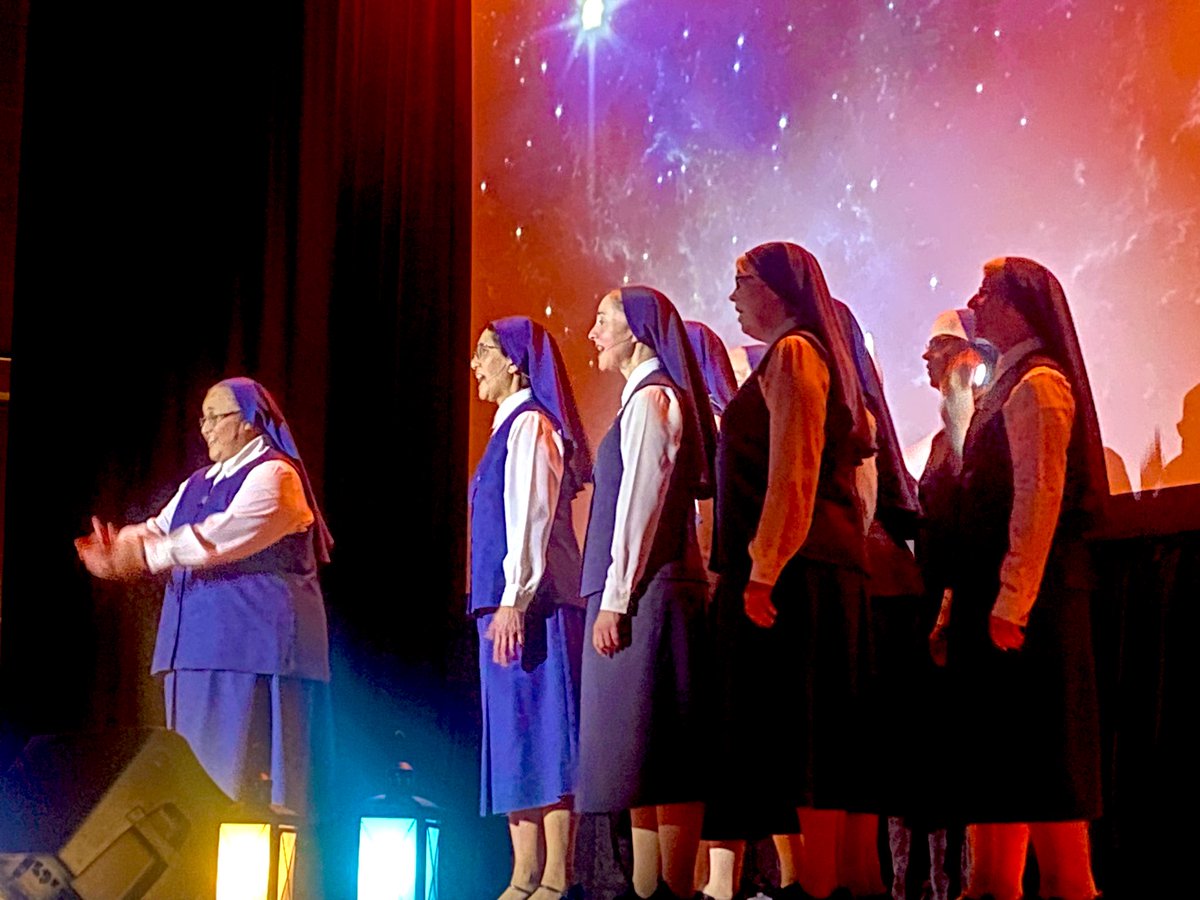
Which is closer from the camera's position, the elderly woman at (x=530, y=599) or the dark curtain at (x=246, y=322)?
the elderly woman at (x=530, y=599)

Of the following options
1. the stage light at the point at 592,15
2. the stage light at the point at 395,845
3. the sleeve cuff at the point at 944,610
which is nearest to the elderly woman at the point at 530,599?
the stage light at the point at 395,845

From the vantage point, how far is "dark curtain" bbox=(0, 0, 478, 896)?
4.66 meters

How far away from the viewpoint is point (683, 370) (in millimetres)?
3969

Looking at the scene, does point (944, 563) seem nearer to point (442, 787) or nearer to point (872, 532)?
point (872, 532)

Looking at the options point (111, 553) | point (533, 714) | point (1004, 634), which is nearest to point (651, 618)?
point (533, 714)

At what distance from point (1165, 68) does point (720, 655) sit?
6.70 feet

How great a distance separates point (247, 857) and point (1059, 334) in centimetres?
229

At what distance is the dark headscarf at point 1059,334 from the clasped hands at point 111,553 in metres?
2.61

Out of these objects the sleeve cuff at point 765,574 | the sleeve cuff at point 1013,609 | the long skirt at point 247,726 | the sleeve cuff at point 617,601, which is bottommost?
the long skirt at point 247,726

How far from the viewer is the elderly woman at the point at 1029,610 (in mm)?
3488

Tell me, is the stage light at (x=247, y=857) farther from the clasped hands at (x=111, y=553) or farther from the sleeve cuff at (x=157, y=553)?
the clasped hands at (x=111, y=553)

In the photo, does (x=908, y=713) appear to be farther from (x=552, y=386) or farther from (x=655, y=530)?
(x=552, y=386)

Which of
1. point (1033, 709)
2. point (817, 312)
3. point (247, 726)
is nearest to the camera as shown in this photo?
point (1033, 709)

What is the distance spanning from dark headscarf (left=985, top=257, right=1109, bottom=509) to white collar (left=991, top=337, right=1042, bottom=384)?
0.02m
